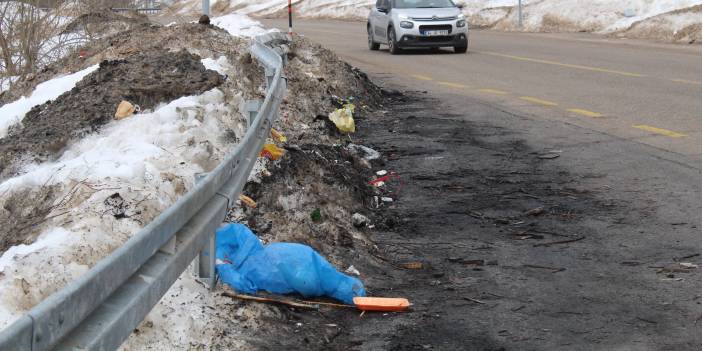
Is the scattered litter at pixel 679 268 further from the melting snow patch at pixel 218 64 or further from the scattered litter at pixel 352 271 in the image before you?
the melting snow patch at pixel 218 64

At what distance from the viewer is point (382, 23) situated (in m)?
26.2

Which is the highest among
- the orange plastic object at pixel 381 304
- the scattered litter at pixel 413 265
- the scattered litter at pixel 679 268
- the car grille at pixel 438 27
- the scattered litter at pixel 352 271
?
the orange plastic object at pixel 381 304

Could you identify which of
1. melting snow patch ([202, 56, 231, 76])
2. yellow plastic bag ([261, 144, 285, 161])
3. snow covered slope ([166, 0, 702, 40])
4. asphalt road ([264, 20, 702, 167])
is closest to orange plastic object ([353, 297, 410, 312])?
yellow plastic bag ([261, 144, 285, 161])

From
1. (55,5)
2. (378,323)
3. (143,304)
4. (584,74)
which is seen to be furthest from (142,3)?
(143,304)

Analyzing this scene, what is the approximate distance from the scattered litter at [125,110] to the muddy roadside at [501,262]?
4.83ft

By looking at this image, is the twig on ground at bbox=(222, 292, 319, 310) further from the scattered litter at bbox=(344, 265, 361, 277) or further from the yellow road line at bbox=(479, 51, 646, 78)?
the yellow road line at bbox=(479, 51, 646, 78)

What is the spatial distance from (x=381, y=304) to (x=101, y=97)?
14.8ft

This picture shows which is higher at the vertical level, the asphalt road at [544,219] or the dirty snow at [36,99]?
the dirty snow at [36,99]

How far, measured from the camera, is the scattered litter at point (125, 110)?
27.2 ft

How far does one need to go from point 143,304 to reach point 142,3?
16.2 metres

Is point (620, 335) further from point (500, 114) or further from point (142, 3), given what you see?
point (142, 3)

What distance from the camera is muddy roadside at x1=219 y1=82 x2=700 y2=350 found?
5004 mm

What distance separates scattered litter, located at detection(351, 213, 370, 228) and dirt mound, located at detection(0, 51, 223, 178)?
2261 millimetres

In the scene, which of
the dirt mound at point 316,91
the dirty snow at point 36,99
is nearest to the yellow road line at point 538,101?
the dirt mound at point 316,91
